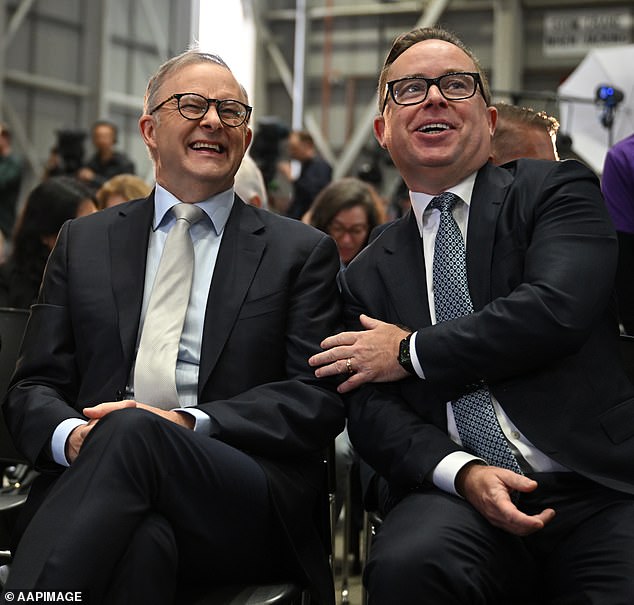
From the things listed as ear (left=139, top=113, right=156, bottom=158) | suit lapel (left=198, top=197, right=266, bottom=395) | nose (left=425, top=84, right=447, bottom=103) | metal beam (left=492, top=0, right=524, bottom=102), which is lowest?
suit lapel (left=198, top=197, right=266, bottom=395)

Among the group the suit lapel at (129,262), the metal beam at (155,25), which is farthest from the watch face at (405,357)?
the metal beam at (155,25)

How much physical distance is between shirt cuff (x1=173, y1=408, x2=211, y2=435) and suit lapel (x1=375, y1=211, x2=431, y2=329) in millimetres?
472

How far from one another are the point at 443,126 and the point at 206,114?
0.54 meters

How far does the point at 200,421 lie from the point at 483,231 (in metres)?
0.71

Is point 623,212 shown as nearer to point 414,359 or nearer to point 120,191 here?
point 414,359

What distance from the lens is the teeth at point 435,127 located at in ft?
7.34

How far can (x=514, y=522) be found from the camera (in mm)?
1820

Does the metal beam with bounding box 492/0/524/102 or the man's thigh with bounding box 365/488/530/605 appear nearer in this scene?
the man's thigh with bounding box 365/488/530/605

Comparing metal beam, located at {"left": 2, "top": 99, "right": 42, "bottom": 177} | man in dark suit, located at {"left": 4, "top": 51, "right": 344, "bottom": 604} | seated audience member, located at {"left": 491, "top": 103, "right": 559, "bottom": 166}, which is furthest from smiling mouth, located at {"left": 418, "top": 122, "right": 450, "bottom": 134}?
metal beam, located at {"left": 2, "top": 99, "right": 42, "bottom": 177}

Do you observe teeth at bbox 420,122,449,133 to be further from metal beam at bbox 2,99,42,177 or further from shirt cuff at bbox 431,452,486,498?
metal beam at bbox 2,99,42,177

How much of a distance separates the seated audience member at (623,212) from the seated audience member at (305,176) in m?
4.78

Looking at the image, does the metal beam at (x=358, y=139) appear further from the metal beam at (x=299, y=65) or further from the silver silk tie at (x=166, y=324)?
the silver silk tie at (x=166, y=324)

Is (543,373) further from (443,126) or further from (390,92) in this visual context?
(390,92)

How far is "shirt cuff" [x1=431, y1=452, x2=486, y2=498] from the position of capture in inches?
76.8
